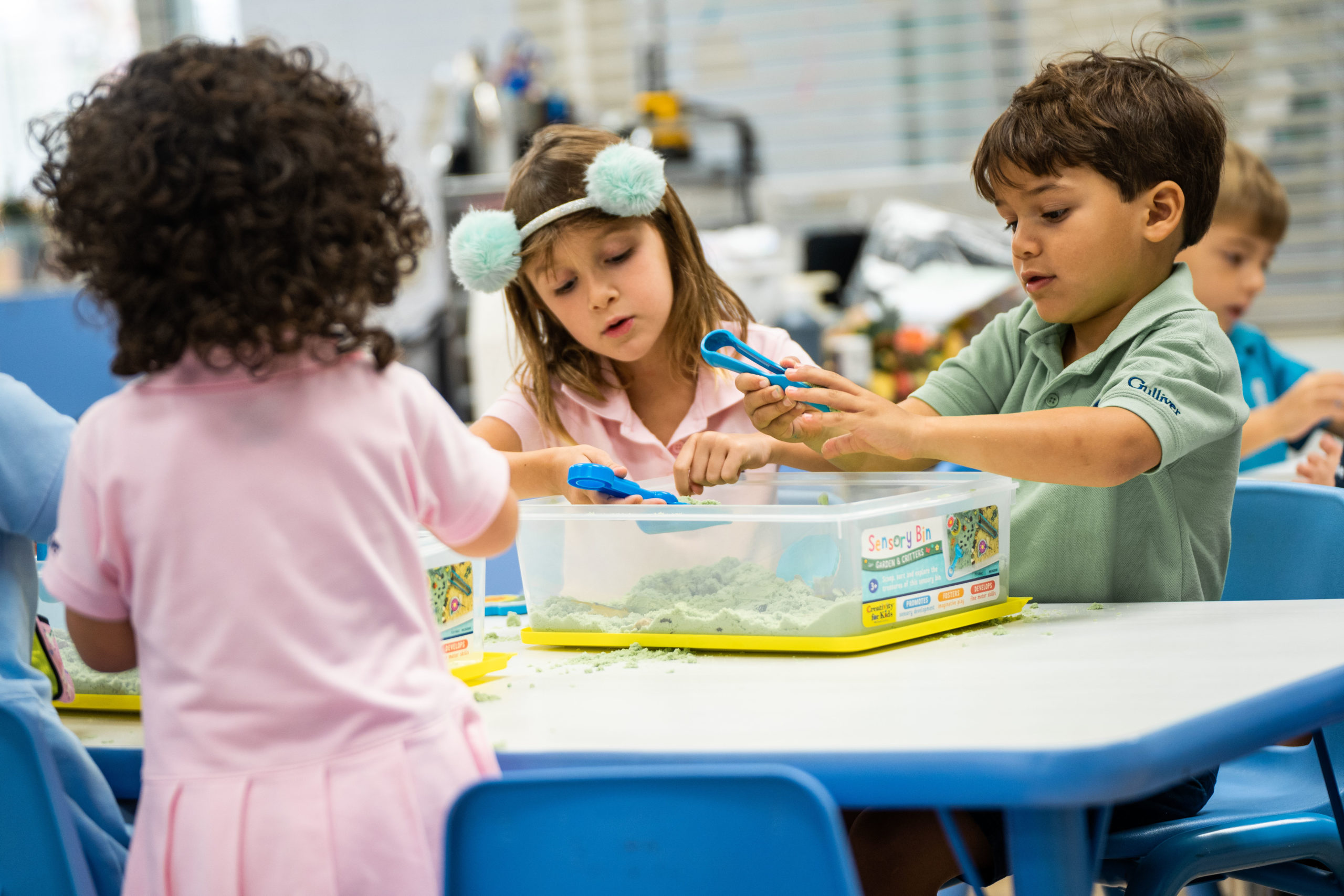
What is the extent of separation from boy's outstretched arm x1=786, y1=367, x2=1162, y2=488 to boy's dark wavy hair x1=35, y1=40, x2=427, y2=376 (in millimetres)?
422

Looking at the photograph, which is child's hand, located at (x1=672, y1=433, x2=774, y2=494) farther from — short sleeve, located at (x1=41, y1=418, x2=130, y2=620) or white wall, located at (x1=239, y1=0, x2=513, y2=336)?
white wall, located at (x1=239, y1=0, x2=513, y2=336)

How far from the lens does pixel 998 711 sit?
0.70 metres

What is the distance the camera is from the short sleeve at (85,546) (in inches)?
26.5

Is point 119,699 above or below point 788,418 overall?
below

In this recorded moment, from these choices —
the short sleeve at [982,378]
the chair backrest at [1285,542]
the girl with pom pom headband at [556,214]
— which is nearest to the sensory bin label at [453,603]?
the girl with pom pom headband at [556,214]

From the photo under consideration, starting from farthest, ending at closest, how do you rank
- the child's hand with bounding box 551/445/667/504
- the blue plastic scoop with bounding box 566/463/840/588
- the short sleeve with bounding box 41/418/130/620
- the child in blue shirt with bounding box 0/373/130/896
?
the child's hand with bounding box 551/445/667/504 < the blue plastic scoop with bounding box 566/463/840/588 < the child in blue shirt with bounding box 0/373/130/896 < the short sleeve with bounding box 41/418/130/620

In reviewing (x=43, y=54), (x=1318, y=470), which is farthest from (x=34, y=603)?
(x=43, y=54)

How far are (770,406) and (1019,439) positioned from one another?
253mm

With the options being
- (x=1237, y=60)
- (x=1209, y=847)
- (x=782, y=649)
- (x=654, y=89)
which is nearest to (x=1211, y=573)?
(x=1209, y=847)

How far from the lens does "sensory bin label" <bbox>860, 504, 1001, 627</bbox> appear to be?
2.90 ft

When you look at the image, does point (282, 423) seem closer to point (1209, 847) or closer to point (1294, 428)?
point (1209, 847)

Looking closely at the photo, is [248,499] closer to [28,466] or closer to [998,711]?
[28,466]

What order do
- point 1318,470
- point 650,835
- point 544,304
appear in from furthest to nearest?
point 1318,470, point 544,304, point 650,835

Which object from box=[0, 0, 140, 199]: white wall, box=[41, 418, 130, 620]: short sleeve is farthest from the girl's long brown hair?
box=[0, 0, 140, 199]: white wall
